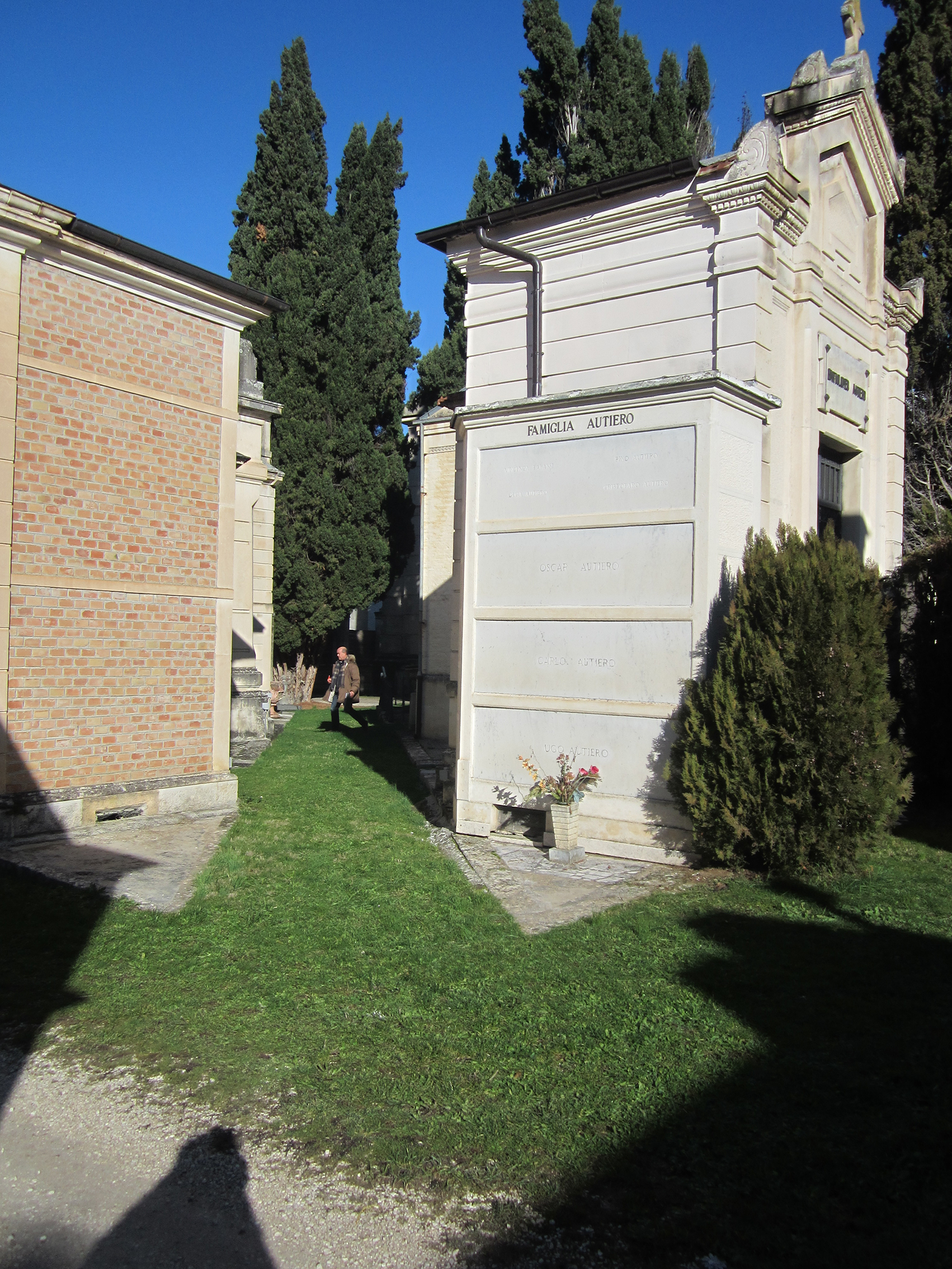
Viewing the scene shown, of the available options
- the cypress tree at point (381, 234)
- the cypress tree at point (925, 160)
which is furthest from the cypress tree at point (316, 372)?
the cypress tree at point (925, 160)

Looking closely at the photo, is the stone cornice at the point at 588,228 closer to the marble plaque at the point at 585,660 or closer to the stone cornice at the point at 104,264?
the stone cornice at the point at 104,264

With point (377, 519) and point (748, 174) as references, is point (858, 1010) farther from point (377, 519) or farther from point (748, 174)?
point (377, 519)

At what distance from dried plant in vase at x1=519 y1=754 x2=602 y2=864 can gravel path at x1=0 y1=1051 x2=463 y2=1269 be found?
4.82 metres

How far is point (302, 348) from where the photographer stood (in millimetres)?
23844

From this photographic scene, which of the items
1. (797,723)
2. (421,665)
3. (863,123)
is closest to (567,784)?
(797,723)

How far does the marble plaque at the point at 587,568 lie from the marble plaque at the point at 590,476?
22cm

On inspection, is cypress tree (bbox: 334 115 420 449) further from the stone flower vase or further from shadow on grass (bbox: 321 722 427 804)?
the stone flower vase

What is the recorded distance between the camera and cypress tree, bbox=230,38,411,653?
23750 millimetres

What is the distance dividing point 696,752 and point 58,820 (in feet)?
19.1

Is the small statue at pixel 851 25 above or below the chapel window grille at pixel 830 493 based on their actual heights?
above

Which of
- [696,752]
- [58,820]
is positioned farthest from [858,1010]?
[58,820]

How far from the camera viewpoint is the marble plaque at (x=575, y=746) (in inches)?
320

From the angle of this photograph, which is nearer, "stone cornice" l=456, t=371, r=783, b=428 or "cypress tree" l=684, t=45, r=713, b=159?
"stone cornice" l=456, t=371, r=783, b=428

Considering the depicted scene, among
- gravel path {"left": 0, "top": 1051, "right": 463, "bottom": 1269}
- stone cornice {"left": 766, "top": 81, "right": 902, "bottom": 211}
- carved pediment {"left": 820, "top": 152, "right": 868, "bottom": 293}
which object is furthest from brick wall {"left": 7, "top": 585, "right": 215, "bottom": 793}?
stone cornice {"left": 766, "top": 81, "right": 902, "bottom": 211}
